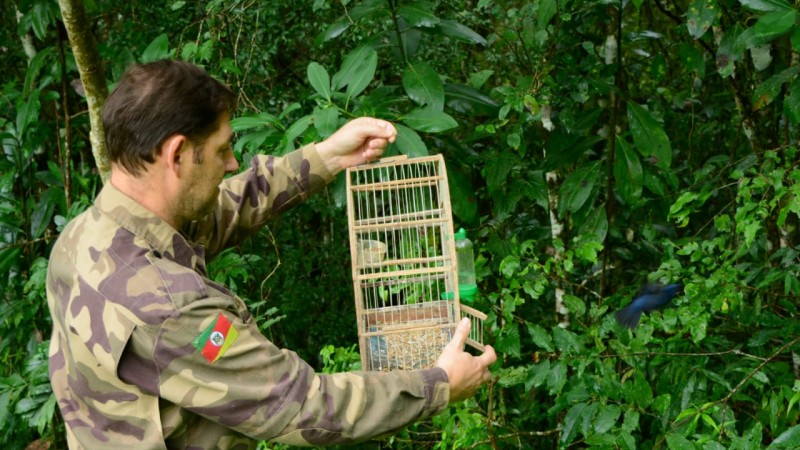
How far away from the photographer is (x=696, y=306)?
2.61m

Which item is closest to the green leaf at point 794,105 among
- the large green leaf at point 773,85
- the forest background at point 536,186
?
the forest background at point 536,186

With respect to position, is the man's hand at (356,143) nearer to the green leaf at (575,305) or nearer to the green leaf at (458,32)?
the green leaf at (458,32)

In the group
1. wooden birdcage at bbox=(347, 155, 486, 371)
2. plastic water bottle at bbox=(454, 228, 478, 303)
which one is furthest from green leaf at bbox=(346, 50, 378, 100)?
plastic water bottle at bbox=(454, 228, 478, 303)

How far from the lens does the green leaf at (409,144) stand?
2.45 m

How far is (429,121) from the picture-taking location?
254 cm

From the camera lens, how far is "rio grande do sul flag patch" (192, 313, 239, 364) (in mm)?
1532

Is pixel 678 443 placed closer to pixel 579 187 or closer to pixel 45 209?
pixel 579 187

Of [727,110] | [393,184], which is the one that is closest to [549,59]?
[393,184]

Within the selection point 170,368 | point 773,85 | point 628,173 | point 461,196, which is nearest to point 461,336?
point 170,368

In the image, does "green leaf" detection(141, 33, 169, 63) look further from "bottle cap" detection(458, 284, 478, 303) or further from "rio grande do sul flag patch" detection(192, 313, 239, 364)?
"rio grande do sul flag patch" detection(192, 313, 239, 364)

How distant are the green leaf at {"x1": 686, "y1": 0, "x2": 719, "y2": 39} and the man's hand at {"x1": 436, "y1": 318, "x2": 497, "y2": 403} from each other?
1327 millimetres

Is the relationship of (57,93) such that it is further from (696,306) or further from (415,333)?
(696,306)

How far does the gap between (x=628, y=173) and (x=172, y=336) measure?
6.15ft

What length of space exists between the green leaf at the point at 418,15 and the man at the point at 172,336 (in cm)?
99
